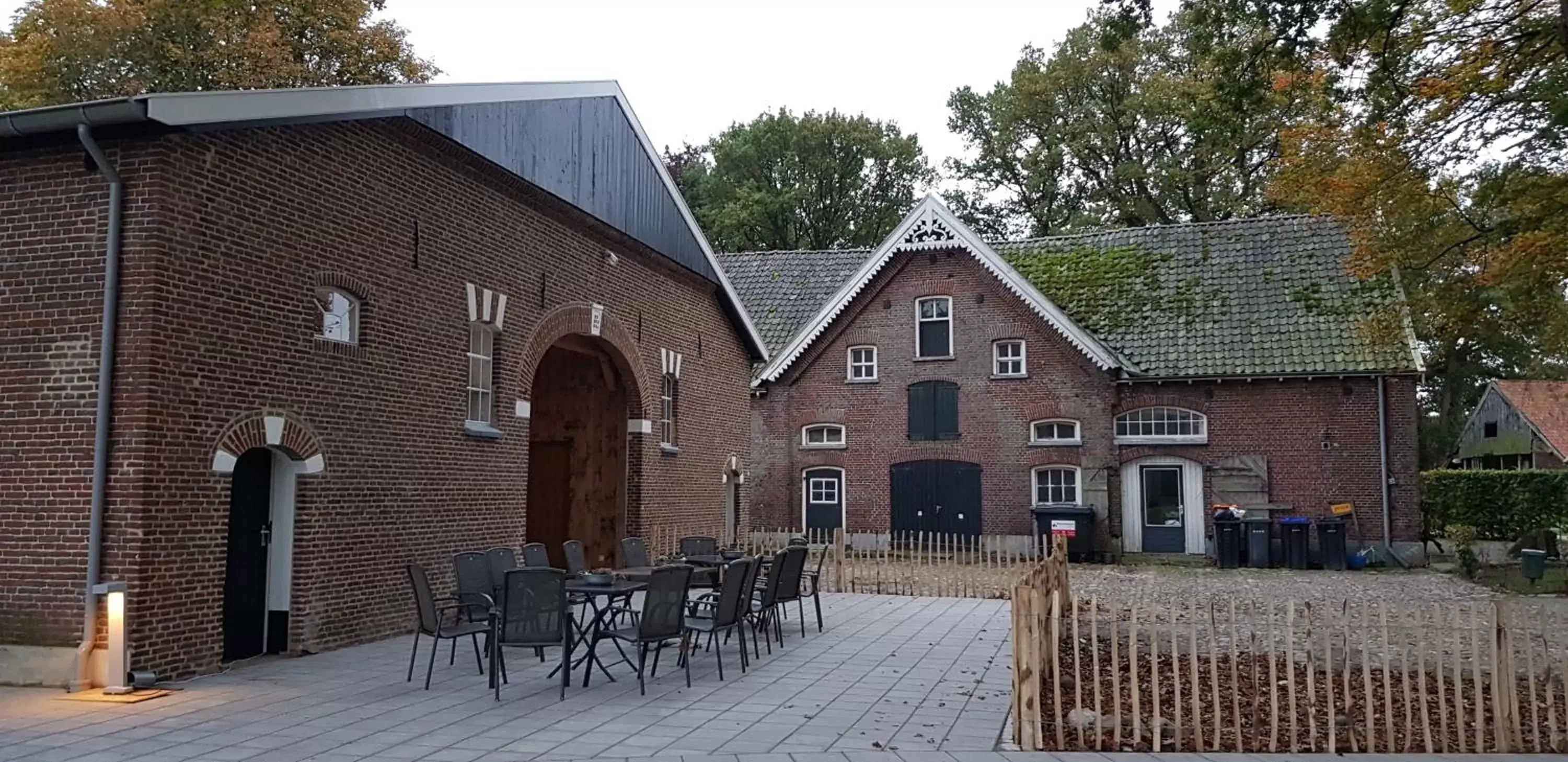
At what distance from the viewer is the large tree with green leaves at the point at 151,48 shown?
23844mm

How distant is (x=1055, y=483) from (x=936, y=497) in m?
2.63

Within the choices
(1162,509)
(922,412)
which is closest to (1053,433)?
(1162,509)

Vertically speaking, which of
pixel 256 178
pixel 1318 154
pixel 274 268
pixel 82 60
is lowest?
pixel 274 268

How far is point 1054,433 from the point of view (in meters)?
25.4

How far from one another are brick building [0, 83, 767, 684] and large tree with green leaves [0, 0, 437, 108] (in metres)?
12.3

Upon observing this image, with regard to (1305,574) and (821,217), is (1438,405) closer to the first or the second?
(821,217)

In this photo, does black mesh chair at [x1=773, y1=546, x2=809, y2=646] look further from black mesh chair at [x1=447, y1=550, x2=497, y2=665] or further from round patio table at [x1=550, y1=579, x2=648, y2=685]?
black mesh chair at [x1=447, y1=550, x2=497, y2=665]

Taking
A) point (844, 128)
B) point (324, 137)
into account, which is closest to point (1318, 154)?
point (324, 137)

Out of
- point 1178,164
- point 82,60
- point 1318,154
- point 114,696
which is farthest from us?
point 1178,164

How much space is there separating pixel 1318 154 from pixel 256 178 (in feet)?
40.5

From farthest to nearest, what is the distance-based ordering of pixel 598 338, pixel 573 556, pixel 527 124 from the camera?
1. pixel 598 338
2. pixel 527 124
3. pixel 573 556

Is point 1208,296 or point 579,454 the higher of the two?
point 1208,296

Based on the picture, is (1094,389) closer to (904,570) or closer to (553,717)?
(904,570)

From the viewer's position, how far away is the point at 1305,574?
→ 21047 mm
